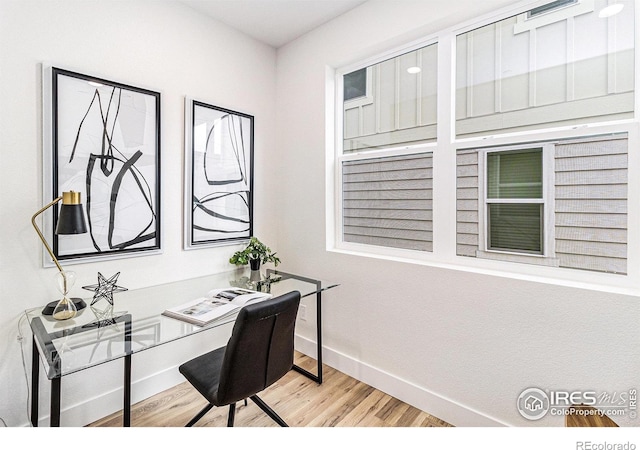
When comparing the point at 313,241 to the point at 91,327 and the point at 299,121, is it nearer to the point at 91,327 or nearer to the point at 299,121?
the point at 299,121

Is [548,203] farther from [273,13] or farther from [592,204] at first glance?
[273,13]

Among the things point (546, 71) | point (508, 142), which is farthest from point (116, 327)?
point (546, 71)

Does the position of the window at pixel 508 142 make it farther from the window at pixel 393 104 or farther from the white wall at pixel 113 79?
the white wall at pixel 113 79

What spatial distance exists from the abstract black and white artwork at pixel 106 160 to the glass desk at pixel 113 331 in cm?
31

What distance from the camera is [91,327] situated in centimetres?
152

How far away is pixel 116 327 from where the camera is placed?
5.04ft

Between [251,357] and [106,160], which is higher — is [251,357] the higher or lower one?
the lower one

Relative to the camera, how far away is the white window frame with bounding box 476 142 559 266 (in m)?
1.64

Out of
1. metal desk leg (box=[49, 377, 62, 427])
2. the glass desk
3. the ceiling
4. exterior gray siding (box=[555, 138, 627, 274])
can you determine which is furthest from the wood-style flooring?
the ceiling

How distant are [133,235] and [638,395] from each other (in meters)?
2.61

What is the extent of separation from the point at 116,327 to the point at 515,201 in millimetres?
2059

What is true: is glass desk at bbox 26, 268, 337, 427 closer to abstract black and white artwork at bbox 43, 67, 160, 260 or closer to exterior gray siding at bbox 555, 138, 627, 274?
abstract black and white artwork at bbox 43, 67, 160, 260

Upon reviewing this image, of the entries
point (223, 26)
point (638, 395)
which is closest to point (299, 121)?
point (223, 26)

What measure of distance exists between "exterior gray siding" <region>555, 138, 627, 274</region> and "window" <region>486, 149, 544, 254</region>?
8cm
